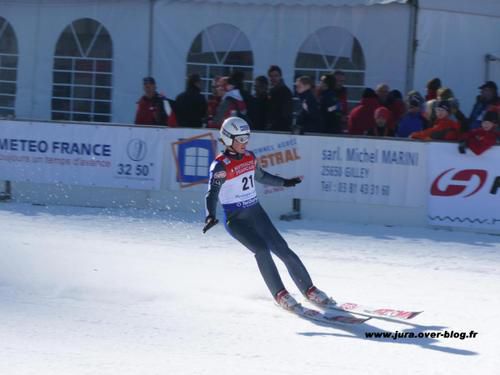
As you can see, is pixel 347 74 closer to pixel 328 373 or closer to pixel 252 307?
pixel 252 307

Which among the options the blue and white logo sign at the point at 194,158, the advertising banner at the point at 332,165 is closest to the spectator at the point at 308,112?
the advertising banner at the point at 332,165

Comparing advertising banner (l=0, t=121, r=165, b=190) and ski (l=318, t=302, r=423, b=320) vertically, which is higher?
advertising banner (l=0, t=121, r=165, b=190)

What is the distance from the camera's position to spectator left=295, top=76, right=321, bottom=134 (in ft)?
39.6

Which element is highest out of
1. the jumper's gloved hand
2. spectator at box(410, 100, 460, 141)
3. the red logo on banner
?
spectator at box(410, 100, 460, 141)

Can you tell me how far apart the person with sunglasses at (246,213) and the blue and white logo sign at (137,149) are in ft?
16.9

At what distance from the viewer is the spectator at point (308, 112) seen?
12070 millimetres

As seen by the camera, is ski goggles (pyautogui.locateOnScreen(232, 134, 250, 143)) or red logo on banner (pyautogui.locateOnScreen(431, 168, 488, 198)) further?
red logo on banner (pyautogui.locateOnScreen(431, 168, 488, 198))

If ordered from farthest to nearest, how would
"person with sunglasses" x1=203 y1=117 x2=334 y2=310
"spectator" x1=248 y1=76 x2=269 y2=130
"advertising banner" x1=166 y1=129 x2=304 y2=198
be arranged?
"spectator" x1=248 y1=76 x2=269 y2=130 < "advertising banner" x1=166 y1=129 x2=304 y2=198 < "person with sunglasses" x1=203 y1=117 x2=334 y2=310

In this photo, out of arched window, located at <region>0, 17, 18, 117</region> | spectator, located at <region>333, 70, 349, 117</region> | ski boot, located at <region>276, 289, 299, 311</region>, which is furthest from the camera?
arched window, located at <region>0, 17, 18, 117</region>

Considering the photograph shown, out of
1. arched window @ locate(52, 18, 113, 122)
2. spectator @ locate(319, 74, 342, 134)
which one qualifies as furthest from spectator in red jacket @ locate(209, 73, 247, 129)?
arched window @ locate(52, 18, 113, 122)

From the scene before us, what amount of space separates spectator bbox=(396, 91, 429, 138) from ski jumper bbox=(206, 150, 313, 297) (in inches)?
181

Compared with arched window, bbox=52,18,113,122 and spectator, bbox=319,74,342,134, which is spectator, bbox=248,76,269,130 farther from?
arched window, bbox=52,18,113,122

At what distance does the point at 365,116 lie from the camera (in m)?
12.6

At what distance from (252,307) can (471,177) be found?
15.0ft
